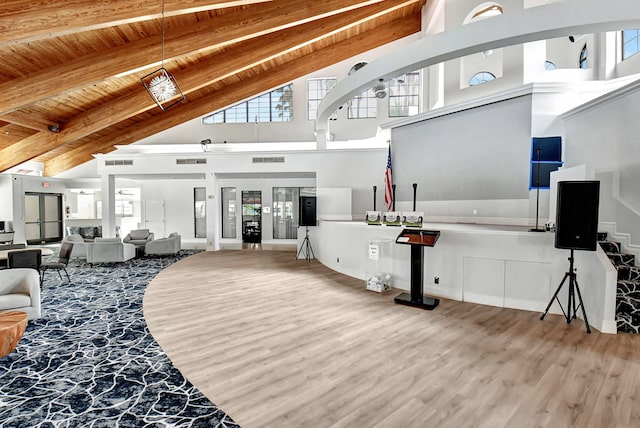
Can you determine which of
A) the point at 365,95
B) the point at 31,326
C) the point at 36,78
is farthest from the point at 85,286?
the point at 365,95

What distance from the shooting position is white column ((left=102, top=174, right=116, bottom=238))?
37.6ft

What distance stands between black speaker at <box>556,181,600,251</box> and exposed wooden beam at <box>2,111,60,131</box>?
1126 cm

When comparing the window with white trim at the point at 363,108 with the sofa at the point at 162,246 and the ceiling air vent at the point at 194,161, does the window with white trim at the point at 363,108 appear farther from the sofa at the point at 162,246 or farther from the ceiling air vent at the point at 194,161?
the sofa at the point at 162,246

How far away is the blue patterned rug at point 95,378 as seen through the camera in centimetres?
247

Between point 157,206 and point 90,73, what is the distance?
25.3 ft

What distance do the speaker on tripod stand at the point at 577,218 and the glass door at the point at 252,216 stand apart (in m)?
10.1

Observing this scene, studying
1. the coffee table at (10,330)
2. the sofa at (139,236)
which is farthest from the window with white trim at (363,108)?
the coffee table at (10,330)

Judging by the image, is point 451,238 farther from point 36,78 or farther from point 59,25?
point 36,78

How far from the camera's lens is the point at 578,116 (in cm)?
651

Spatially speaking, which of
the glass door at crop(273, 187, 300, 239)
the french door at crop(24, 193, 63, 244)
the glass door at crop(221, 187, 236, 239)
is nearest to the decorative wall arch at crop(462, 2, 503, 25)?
the glass door at crop(273, 187, 300, 239)

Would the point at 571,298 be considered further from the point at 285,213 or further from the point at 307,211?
the point at 285,213

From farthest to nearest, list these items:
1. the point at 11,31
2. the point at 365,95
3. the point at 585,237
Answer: the point at 365,95 → the point at 11,31 → the point at 585,237

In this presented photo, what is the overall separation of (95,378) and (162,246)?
7572 millimetres

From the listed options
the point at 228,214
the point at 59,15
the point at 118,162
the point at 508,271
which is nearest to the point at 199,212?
the point at 228,214
